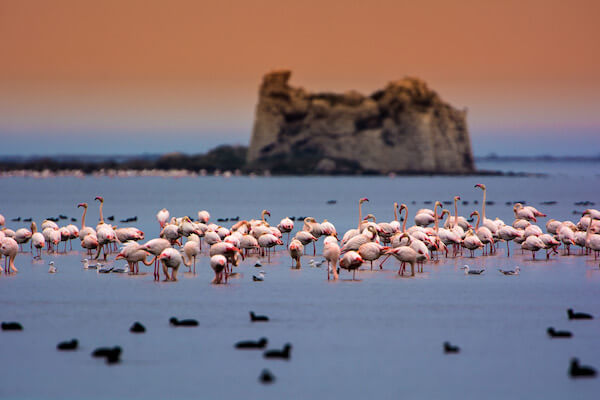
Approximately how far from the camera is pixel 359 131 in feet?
415

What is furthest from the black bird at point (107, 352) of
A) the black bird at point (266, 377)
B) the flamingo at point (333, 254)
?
the flamingo at point (333, 254)

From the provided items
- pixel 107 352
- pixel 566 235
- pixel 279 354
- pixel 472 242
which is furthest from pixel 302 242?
pixel 107 352

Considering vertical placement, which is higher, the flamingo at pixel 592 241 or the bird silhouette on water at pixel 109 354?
the flamingo at pixel 592 241

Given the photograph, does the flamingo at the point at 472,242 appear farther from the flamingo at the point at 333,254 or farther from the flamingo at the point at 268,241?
the flamingo at the point at 268,241

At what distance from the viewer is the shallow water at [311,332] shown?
9961mm

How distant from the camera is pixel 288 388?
9844 millimetres

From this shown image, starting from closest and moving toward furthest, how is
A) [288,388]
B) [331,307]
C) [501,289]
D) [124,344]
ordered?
1. [288,388]
2. [124,344]
3. [331,307]
4. [501,289]

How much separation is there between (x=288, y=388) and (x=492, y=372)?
8.58 ft

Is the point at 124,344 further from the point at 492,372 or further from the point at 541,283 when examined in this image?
the point at 541,283

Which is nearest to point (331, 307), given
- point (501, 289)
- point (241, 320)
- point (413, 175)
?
point (241, 320)

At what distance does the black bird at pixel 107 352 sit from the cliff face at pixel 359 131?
111069 mm

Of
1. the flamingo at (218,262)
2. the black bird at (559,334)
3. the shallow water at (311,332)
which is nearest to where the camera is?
the shallow water at (311,332)

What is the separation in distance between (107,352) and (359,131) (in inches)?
4600

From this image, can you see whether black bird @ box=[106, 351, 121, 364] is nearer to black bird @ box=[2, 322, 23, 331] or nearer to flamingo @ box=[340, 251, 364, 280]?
black bird @ box=[2, 322, 23, 331]
